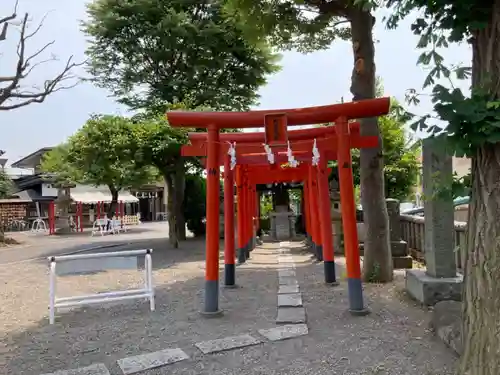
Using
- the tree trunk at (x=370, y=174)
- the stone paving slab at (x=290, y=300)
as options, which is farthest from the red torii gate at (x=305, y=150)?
the stone paving slab at (x=290, y=300)

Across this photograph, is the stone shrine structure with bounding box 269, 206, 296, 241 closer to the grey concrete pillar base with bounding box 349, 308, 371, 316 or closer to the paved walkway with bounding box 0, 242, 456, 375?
the paved walkway with bounding box 0, 242, 456, 375

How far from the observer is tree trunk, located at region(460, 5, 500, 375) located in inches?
111

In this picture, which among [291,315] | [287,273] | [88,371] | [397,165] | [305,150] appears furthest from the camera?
[397,165]

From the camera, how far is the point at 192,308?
636 cm

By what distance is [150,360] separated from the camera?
418cm

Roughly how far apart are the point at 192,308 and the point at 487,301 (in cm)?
430

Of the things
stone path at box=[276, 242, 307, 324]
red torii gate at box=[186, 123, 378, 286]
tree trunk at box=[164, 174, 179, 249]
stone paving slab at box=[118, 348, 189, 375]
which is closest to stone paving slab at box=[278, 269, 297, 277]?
stone path at box=[276, 242, 307, 324]

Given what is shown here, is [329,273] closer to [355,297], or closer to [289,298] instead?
[289,298]

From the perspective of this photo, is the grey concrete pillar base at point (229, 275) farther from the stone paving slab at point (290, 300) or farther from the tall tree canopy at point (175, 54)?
the tall tree canopy at point (175, 54)

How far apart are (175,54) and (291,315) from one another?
14.7 meters

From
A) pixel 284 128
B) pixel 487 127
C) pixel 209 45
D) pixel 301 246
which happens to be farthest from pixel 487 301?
pixel 209 45

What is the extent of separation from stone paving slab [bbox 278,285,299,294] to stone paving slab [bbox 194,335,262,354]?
244cm

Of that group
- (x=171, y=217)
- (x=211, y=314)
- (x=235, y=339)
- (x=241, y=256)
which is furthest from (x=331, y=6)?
(x=171, y=217)

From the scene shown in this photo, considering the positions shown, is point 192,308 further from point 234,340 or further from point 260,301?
point 234,340
